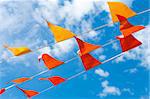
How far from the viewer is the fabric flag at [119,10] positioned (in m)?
6.63

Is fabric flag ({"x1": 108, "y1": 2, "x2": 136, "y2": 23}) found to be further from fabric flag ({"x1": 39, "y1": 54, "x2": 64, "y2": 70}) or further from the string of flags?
fabric flag ({"x1": 39, "y1": 54, "x2": 64, "y2": 70})

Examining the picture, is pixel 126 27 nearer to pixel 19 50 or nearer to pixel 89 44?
pixel 89 44

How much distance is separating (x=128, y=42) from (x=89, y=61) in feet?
2.56

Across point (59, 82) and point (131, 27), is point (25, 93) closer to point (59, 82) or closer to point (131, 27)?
point (59, 82)

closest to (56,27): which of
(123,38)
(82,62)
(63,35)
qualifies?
(63,35)

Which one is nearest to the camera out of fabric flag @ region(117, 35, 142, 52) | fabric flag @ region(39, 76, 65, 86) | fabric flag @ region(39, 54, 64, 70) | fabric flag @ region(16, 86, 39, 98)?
fabric flag @ region(117, 35, 142, 52)

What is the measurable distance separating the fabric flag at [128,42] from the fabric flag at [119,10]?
376 mm

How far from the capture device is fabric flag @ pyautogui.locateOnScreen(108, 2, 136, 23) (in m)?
6.63

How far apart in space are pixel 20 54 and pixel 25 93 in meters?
1.09

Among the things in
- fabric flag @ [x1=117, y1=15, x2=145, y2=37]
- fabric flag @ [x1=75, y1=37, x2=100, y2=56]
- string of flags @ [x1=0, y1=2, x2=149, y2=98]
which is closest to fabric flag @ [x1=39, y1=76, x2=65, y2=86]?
string of flags @ [x1=0, y1=2, x2=149, y2=98]

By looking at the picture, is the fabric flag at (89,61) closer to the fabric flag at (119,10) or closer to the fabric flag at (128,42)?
the fabric flag at (128,42)

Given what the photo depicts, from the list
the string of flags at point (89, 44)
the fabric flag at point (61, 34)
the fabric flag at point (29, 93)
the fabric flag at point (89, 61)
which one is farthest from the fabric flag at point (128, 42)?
the fabric flag at point (29, 93)

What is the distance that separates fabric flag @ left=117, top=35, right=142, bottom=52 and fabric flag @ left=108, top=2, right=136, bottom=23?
0.38m

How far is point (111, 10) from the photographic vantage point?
673 cm
